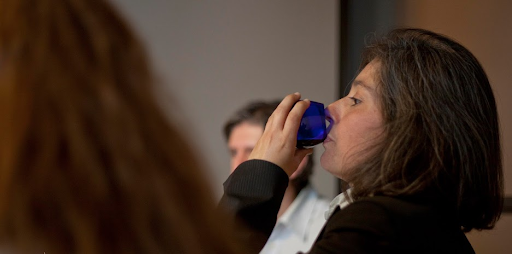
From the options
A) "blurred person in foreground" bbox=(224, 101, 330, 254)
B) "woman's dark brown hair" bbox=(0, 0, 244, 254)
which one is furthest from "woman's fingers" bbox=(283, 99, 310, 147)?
"blurred person in foreground" bbox=(224, 101, 330, 254)

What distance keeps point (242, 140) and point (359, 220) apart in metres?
1.47

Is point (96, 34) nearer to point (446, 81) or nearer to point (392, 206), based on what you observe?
point (392, 206)

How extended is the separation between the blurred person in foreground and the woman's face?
3.59ft

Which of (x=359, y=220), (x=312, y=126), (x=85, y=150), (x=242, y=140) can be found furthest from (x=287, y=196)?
(x=85, y=150)

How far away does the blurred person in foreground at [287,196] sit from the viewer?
7.63 feet

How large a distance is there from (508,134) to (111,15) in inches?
86.0

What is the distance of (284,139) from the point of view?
1.11m

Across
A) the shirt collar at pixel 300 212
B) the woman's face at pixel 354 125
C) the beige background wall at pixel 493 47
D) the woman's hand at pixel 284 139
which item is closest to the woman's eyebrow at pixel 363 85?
the woman's face at pixel 354 125

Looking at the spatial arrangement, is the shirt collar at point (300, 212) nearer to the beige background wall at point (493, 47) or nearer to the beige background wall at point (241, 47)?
the beige background wall at point (241, 47)

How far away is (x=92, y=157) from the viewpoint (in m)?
0.45

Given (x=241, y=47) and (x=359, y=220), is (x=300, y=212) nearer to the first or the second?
(x=241, y=47)

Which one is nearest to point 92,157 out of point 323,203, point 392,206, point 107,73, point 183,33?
point 107,73

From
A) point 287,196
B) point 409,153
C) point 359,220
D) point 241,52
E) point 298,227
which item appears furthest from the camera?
point 241,52

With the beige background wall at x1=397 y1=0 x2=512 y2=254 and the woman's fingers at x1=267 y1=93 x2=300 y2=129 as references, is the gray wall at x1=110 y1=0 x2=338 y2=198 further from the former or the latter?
the woman's fingers at x1=267 y1=93 x2=300 y2=129
